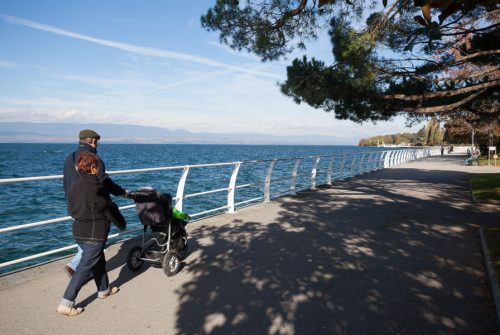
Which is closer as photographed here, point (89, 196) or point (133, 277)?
point (89, 196)

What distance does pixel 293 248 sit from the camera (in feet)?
19.5

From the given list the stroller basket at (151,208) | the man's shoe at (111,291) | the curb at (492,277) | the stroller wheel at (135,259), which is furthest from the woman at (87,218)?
the curb at (492,277)

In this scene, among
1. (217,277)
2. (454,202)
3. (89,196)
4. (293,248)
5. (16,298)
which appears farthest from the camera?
(454,202)

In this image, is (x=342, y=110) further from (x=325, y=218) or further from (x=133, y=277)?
(x=133, y=277)

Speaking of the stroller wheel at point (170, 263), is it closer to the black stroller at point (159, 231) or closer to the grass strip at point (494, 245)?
the black stroller at point (159, 231)

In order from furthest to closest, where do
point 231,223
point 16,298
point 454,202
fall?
point 454,202 < point 231,223 < point 16,298

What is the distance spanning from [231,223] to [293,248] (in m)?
2.18

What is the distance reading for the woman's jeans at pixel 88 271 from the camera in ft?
11.9

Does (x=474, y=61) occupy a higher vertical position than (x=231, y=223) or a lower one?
higher

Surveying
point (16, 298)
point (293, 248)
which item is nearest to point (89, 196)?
point (16, 298)

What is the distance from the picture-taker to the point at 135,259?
4852 millimetres

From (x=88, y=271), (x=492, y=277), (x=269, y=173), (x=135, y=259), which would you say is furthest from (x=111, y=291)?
(x=269, y=173)

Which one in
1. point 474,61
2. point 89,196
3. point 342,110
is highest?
point 474,61

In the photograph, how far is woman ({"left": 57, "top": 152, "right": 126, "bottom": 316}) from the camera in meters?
3.65
